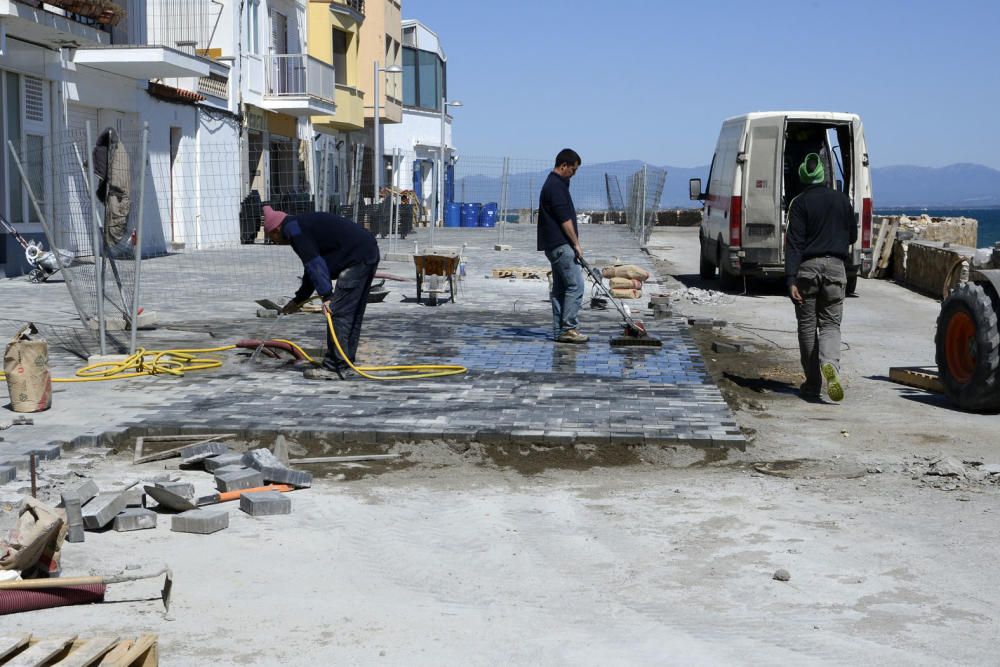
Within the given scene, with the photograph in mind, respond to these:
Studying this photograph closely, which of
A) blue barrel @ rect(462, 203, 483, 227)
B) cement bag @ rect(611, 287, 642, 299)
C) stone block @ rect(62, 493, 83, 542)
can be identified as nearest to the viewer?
stone block @ rect(62, 493, 83, 542)

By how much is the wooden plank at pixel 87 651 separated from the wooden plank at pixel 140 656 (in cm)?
4

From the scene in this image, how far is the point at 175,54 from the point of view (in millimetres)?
21625

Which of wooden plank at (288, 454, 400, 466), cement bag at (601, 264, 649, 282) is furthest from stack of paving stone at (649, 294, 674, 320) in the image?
wooden plank at (288, 454, 400, 466)

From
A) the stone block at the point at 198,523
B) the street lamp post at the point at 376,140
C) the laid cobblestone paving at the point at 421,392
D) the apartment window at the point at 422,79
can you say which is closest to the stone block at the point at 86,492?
the stone block at the point at 198,523

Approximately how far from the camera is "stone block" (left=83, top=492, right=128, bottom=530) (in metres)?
5.30

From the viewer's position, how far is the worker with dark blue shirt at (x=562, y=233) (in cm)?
1117

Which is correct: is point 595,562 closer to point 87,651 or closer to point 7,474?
point 87,651

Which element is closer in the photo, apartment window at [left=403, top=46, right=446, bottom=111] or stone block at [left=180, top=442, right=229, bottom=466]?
stone block at [left=180, top=442, right=229, bottom=466]

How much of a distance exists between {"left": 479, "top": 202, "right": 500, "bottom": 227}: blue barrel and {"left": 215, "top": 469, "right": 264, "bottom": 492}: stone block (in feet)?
125

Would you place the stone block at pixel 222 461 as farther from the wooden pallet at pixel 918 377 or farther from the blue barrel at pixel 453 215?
the blue barrel at pixel 453 215

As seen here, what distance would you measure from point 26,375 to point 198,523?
9.55 feet

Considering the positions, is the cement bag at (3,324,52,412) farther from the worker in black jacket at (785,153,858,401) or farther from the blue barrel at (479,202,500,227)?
the blue barrel at (479,202,500,227)

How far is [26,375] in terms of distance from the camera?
771 centimetres

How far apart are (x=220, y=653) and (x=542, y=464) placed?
313 centimetres
